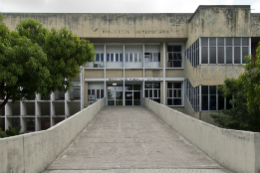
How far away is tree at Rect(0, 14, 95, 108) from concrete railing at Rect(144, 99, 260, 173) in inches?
283

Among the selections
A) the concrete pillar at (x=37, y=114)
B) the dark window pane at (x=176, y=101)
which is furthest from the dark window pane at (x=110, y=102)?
the concrete pillar at (x=37, y=114)

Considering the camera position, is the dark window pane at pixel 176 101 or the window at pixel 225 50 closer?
the window at pixel 225 50

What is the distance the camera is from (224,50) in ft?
79.3

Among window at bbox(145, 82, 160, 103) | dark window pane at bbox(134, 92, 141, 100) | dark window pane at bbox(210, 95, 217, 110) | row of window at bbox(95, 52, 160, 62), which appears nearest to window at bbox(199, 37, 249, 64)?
dark window pane at bbox(210, 95, 217, 110)

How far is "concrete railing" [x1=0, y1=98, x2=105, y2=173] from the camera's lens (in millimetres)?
5797

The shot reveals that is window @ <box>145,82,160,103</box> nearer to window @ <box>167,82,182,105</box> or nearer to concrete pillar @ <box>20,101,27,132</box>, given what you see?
window @ <box>167,82,182,105</box>

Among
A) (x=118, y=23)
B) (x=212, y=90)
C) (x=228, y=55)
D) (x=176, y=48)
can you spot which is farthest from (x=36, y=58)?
(x=176, y=48)

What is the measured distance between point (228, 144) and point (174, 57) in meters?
24.7

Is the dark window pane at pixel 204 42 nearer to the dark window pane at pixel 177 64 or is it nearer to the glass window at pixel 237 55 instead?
the glass window at pixel 237 55

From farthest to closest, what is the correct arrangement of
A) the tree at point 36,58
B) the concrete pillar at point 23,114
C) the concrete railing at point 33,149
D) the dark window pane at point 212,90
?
the concrete pillar at point 23,114
the dark window pane at point 212,90
the tree at point 36,58
the concrete railing at point 33,149

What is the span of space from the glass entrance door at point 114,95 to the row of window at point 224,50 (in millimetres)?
12295

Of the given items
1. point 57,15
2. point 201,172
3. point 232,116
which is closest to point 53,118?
point 57,15

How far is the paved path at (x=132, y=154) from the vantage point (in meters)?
7.95

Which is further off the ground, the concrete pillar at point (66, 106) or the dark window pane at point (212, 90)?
the dark window pane at point (212, 90)
